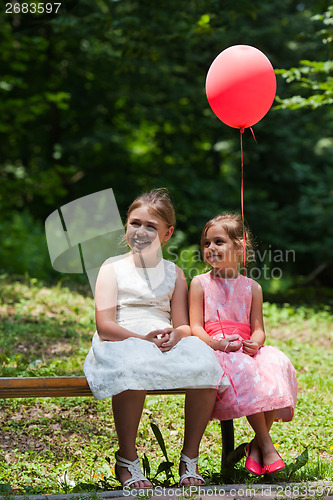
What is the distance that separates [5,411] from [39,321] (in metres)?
1.83

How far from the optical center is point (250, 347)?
2.89 m

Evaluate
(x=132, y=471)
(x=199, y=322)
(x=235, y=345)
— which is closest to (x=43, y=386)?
(x=132, y=471)

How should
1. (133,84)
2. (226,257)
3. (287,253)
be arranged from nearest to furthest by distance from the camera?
(226,257), (133,84), (287,253)

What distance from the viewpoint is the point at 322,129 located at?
494 inches

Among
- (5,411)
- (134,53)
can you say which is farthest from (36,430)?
(134,53)

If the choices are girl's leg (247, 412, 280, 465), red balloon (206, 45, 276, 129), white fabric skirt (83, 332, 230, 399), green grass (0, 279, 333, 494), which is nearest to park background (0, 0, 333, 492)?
green grass (0, 279, 333, 494)

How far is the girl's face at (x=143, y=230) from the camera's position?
3.03 metres

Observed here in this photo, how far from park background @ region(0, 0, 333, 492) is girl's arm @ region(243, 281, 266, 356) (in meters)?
3.52

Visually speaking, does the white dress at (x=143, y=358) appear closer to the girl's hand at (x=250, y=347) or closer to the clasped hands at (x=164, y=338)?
the clasped hands at (x=164, y=338)

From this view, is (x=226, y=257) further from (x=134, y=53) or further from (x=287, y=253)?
(x=287, y=253)

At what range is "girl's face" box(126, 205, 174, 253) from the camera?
9.95 ft

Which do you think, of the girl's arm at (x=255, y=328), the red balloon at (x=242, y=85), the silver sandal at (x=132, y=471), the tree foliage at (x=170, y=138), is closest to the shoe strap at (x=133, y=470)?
the silver sandal at (x=132, y=471)

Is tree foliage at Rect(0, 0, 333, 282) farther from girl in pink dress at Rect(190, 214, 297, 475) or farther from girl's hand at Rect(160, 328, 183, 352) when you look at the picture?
girl's hand at Rect(160, 328, 183, 352)

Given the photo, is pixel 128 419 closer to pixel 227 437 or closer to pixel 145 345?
pixel 145 345
